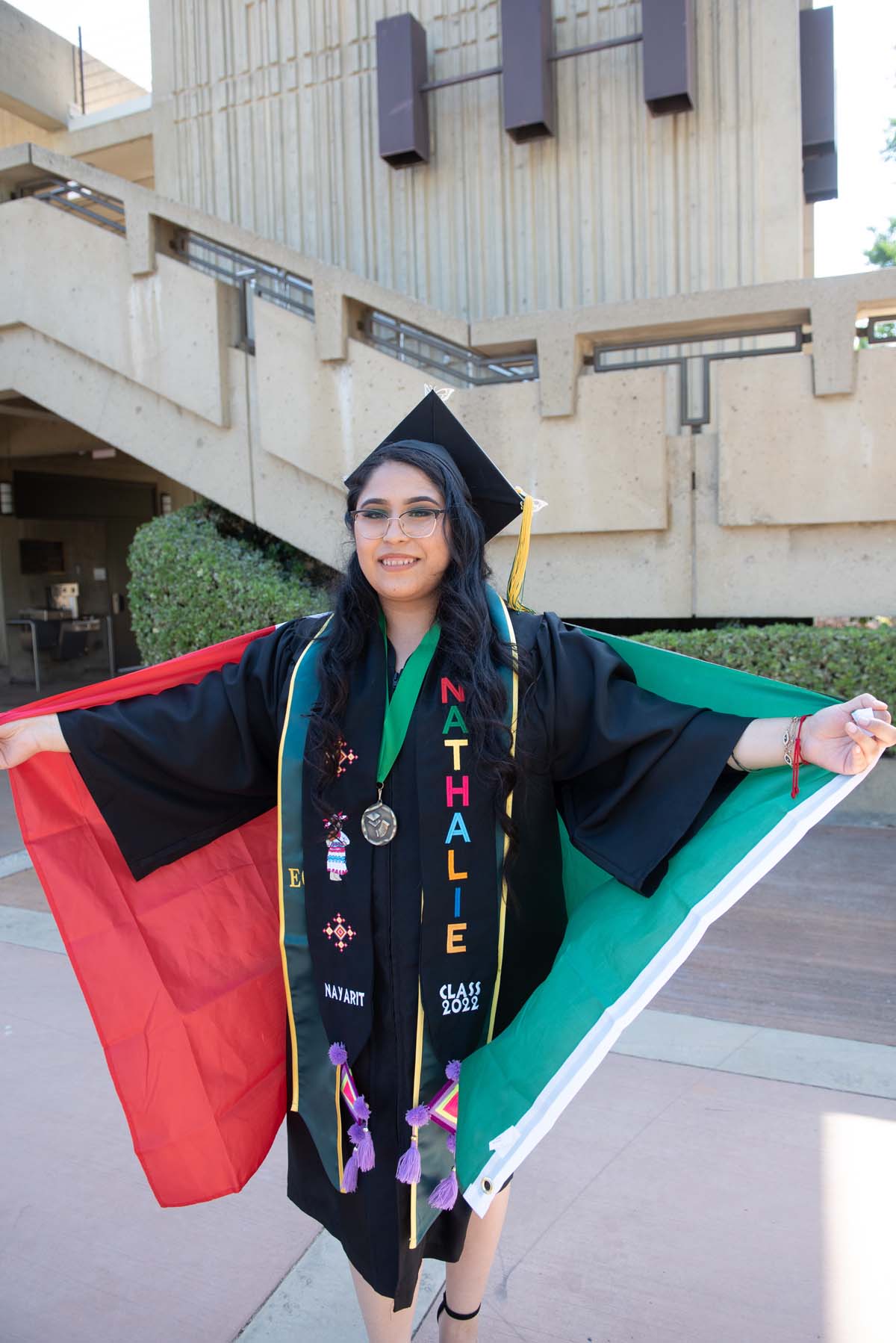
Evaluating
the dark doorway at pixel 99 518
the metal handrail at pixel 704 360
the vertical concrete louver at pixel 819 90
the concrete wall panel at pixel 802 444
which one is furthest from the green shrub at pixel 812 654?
the dark doorway at pixel 99 518

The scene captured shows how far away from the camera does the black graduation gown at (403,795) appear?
1975 millimetres

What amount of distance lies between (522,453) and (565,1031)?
562cm

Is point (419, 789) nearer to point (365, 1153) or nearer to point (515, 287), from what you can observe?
point (365, 1153)

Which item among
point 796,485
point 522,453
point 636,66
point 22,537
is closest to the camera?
point 796,485

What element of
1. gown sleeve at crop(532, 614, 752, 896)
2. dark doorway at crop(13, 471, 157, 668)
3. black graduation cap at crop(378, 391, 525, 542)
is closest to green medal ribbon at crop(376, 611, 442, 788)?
gown sleeve at crop(532, 614, 752, 896)

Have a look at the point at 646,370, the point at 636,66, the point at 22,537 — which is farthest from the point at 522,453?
the point at 22,537

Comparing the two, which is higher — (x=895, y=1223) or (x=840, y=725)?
(x=840, y=725)

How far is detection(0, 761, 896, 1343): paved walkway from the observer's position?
7.91ft

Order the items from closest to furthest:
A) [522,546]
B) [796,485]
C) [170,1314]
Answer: [522,546] → [170,1314] → [796,485]

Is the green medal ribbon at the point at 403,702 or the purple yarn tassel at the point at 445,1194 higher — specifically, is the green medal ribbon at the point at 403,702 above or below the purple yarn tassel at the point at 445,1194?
above

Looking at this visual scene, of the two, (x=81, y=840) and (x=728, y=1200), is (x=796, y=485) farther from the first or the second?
(x=81, y=840)

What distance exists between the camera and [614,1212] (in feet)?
8.96

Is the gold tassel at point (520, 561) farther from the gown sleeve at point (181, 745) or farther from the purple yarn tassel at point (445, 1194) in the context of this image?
the purple yarn tassel at point (445, 1194)

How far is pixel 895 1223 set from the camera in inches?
104
